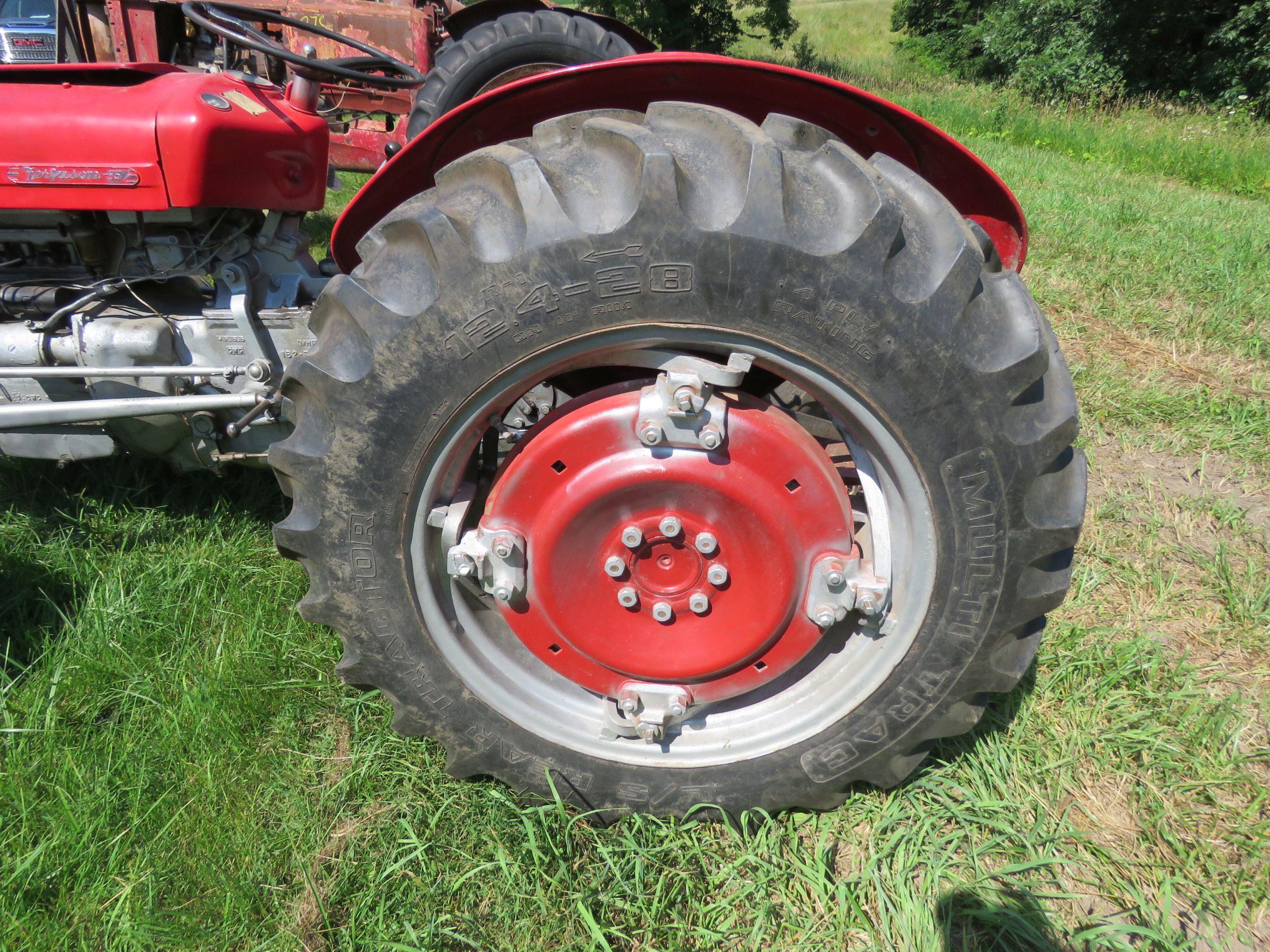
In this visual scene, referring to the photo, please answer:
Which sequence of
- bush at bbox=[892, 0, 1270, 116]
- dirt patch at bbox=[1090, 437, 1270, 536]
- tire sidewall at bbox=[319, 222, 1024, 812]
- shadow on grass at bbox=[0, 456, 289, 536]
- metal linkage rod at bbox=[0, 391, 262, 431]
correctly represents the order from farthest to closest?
1. bush at bbox=[892, 0, 1270, 116]
2. dirt patch at bbox=[1090, 437, 1270, 536]
3. shadow on grass at bbox=[0, 456, 289, 536]
4. metal linkage rod at bbox=[0, 391, 262, 431]
5. tire sidewall at bbox=[319, 222, 1024, 812]

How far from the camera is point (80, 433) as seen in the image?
2.01 m

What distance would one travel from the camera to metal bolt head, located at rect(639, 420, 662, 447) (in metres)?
1.41

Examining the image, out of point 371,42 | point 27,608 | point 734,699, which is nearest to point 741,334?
point 734,699

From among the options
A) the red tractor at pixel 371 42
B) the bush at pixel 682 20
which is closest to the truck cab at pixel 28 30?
the red tractor at pixel 371 42

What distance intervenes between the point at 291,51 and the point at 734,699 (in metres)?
1.80

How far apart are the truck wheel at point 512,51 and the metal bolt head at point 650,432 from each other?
3.87 m

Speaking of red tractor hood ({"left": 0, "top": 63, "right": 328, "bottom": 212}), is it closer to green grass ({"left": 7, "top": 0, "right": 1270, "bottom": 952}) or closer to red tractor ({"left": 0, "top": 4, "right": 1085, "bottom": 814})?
red tractor ({"left": 0, "top": 4, "right": 1085, "bottom": 814})

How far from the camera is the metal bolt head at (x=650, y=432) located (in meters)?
1.41

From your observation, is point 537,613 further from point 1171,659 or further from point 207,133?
point 1171,659

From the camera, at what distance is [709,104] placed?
1545 mm

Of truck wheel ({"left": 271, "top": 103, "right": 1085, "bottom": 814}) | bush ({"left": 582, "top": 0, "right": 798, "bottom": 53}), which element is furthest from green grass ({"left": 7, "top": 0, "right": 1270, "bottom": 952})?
bush ({"left": 582, "top": 0, "right": 798, "bottom": 53})

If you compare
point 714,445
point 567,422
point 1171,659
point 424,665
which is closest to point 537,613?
point 424,665

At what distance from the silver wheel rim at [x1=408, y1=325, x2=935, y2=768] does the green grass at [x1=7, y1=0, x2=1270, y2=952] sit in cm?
20

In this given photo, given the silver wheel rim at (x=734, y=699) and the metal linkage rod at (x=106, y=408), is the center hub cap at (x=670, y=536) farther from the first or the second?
the metal linkage rod at (x=106, y=408)
